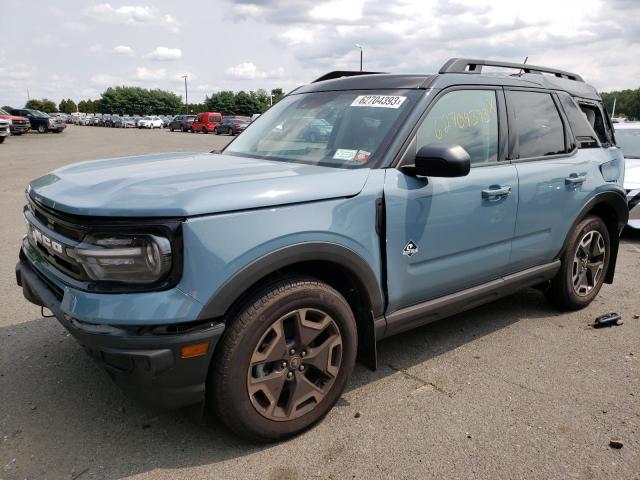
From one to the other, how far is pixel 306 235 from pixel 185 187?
1.95 feet

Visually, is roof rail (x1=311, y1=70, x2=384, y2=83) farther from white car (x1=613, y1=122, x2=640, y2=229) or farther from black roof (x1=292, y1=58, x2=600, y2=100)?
white car (x1=613, y1=122, x2=640, y2=229)

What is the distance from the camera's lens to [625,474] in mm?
2488

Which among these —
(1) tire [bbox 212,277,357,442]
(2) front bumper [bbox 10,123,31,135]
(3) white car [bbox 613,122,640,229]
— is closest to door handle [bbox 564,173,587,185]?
(1) tire [bbox 212,277,357,442]

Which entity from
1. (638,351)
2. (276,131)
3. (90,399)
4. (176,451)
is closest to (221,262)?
(176,451)

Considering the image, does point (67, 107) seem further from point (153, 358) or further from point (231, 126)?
point (153, 358)

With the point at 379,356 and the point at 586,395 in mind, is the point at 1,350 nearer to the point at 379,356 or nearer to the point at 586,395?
the point at 379,356

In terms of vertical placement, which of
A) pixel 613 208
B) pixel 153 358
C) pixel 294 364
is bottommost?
pixel 294 364

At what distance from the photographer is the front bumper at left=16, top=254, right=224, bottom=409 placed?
2.21 m

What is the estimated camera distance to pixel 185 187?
94.0 inches

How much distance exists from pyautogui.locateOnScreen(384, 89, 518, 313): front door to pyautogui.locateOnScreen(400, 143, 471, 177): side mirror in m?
0.16

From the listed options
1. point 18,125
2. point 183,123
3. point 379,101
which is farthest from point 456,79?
point 183,123

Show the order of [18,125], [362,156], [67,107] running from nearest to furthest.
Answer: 1. [362,156]
2. [18,125]
3. [67,107]

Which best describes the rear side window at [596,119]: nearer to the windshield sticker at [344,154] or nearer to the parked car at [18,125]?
the windshield sticker at [344,154]

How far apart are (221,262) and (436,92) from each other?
1743 mm
